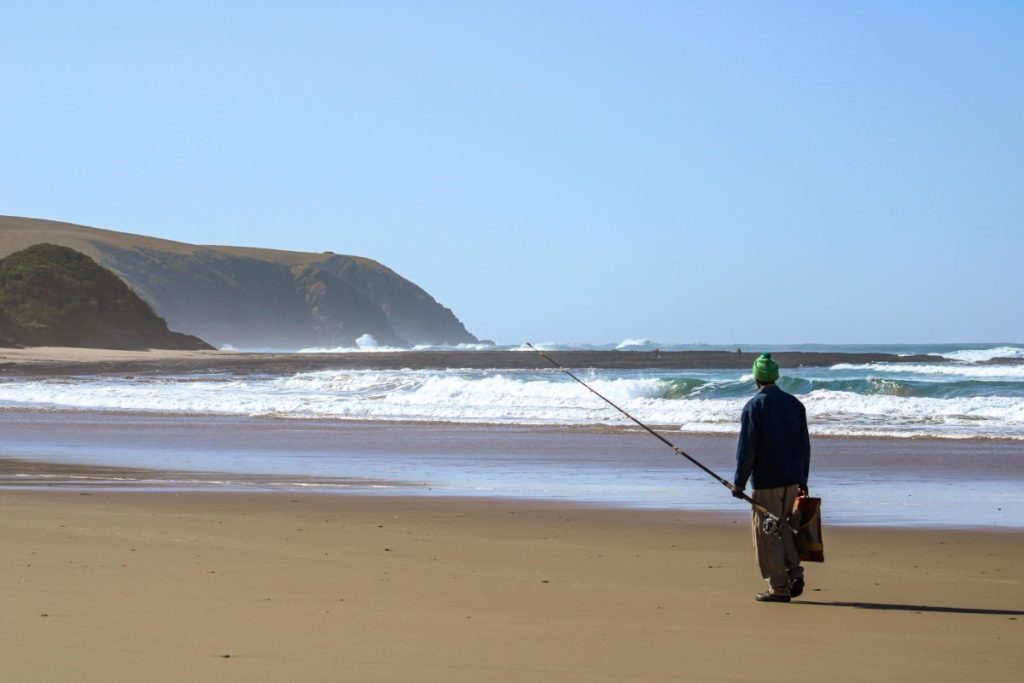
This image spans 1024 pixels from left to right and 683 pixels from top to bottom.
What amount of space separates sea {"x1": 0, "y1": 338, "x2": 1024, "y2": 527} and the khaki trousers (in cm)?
294

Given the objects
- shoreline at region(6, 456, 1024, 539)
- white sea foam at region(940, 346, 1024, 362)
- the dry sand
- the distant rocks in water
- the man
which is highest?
the distant rocks in water

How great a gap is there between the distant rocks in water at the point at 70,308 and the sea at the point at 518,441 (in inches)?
1555

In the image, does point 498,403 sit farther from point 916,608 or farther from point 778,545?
point 916,608

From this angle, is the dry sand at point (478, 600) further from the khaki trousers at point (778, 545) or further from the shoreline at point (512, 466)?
the shoreline at point (512, 466)

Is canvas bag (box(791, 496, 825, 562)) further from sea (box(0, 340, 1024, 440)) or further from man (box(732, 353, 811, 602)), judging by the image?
sea (box(0, 340, 1024, 440))

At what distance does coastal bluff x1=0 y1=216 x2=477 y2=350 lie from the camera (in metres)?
115

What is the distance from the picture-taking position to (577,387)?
29156 mm

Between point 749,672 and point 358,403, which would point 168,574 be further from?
point 358,403

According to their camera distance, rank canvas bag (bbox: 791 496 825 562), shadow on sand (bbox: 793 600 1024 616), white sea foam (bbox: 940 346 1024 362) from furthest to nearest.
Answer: white sea foam (bbox: 940 346 1024 362) < canvas bag (bbox: 791 496 825 562) < shadow on sand (bbox: 793 600 1024 616)

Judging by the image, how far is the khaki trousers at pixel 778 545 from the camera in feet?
20.8

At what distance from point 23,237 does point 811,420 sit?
98.9 m

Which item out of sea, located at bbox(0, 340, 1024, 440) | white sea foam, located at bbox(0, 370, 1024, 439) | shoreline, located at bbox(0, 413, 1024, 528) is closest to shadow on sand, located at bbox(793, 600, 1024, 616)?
shoreline, located at bbox(0, 413, 1024, 528)

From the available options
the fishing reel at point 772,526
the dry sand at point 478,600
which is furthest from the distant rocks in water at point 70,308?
the fishing reel at point 772,526

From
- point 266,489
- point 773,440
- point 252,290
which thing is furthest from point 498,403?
point 252,290
